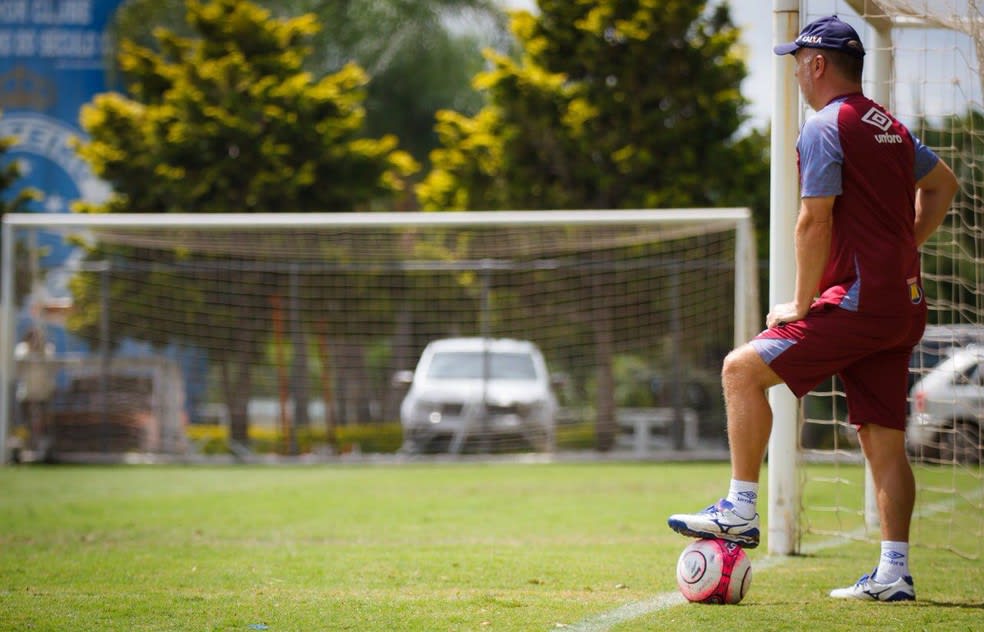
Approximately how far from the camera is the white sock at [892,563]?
185 inches

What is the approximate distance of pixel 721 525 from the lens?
4.48 m

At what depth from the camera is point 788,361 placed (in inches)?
175

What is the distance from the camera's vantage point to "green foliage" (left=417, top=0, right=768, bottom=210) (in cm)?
1853

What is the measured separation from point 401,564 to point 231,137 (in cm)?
1504

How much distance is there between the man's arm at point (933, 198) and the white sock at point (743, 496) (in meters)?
1.22

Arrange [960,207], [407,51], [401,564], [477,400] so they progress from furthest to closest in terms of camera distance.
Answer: [407,51]
[477,400]
[960,207]
[401,564]

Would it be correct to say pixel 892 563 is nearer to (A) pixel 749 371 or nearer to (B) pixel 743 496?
(B) pixel 743 496

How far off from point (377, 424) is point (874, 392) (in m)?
14.3

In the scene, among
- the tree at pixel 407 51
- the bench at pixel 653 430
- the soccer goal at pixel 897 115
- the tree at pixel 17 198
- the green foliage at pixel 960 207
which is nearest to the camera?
the soccer goal at pixel 897 115

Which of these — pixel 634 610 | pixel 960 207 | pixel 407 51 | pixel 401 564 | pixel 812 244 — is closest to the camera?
pixel 634 610

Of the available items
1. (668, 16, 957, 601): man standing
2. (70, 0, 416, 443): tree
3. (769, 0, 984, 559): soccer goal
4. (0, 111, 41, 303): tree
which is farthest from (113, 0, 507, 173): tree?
(668, 16, 957, 601): man standing

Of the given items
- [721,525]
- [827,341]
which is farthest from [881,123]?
[721,525]

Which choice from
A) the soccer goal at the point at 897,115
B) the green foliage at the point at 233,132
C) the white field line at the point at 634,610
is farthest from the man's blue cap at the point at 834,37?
the green foliage at the point at 233,132

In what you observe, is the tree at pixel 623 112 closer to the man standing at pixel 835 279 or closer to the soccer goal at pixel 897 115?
the soccer goal at pixel 897 115
